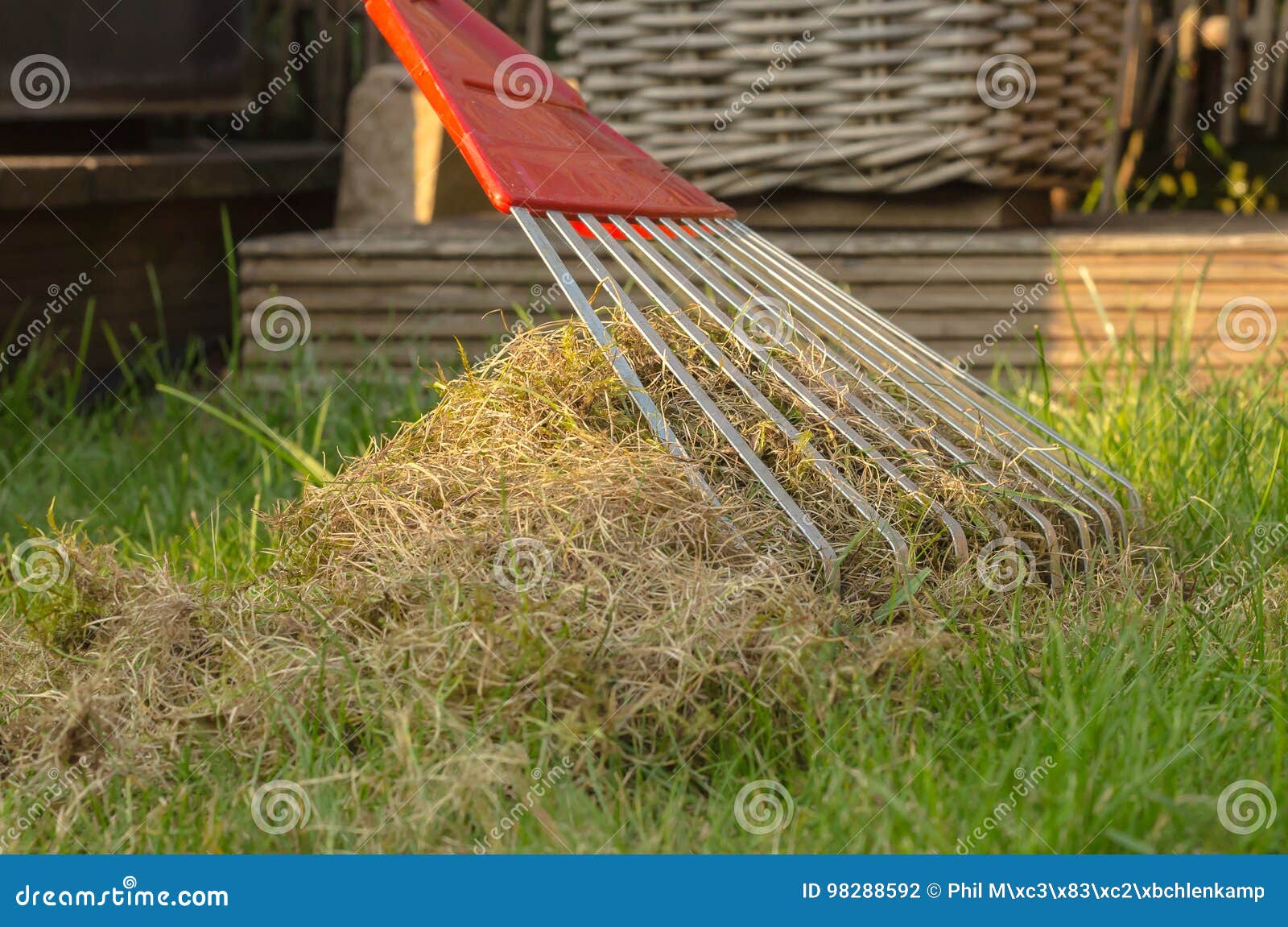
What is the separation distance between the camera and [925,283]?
10.1 feet

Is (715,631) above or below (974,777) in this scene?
above

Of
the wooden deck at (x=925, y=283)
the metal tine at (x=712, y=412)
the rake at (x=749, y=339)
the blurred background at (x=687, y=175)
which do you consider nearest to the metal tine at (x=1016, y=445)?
the rake at (x=749, y=339)

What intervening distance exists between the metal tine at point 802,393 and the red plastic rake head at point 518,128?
0.17ft

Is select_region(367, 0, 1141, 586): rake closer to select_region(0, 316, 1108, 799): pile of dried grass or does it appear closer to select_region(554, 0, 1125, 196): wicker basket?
select_region(0, 316, 1108, 799): pile of dried grass

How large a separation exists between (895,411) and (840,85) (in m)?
1.22

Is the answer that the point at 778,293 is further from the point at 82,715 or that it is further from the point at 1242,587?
the point at 82,715

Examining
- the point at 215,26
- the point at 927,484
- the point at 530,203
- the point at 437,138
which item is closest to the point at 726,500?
the point at 927,484

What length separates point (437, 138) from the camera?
393cm

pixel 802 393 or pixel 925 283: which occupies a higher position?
pixel 925 283

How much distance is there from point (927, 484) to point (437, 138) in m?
2.52

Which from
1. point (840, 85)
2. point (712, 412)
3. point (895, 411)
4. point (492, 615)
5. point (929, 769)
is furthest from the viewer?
point (840, 85)

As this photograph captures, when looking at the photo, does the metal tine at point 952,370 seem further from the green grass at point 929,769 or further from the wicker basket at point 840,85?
the wicker basket at point 840,85

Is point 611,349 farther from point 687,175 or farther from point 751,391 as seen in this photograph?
point 687,175

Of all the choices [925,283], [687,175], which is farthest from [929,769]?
[687,175]
